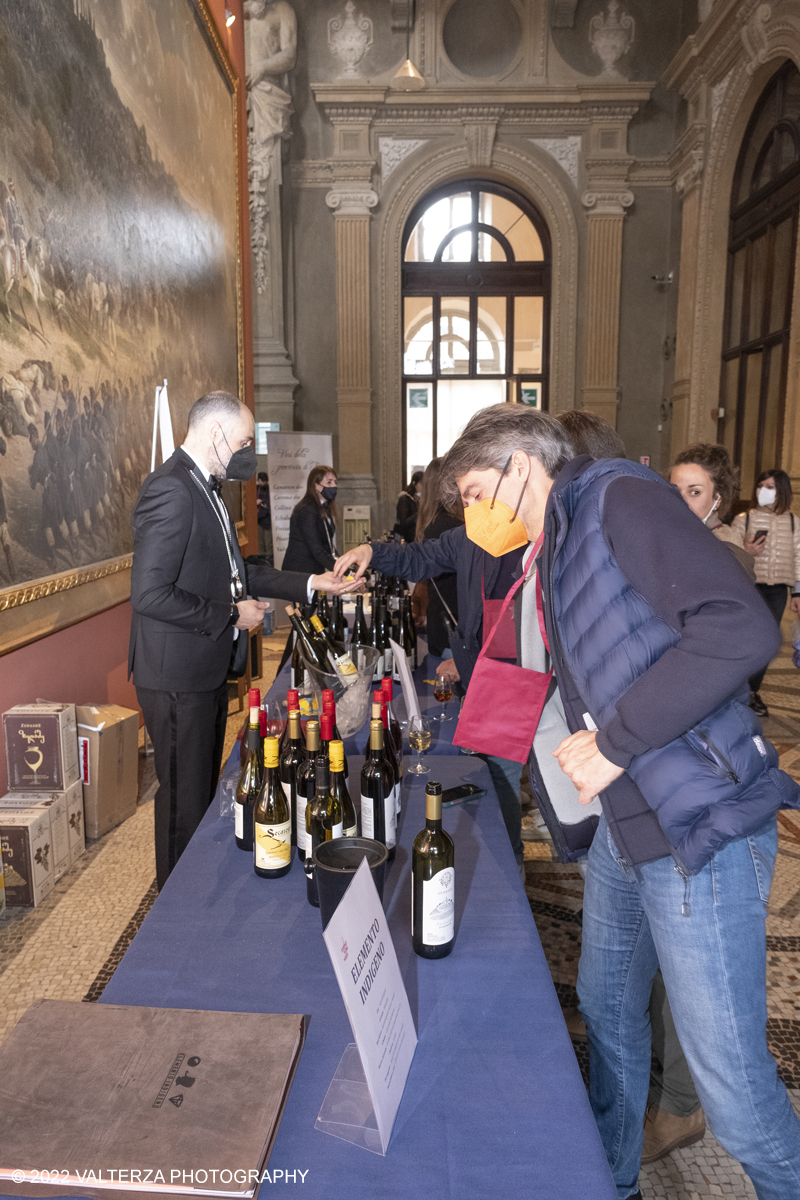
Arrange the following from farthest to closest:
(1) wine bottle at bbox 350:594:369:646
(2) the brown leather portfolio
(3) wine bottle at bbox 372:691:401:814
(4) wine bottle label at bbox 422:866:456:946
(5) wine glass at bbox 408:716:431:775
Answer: (1) wine bottle at bbox 350:594:369:646, (5) wine glass at bbox 408:716:431:775, (3) wine bottle at bbox 372:691:401:814, (4) wine bottle label at bbox 422:866:456:946, (2) the brown leather portfolio

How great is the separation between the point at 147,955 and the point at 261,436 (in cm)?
1029

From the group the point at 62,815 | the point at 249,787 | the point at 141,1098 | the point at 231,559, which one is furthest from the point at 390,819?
the point at 62,815

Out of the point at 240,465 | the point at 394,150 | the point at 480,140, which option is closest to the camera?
the point at 240,465

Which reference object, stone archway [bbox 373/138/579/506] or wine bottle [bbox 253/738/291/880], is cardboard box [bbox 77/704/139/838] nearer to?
wine bottle [bbox 253/738/291/880]

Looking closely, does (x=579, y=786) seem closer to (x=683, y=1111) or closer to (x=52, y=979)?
(x=683, y=1111)

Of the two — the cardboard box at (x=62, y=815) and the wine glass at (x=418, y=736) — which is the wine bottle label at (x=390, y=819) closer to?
the wine glass at (x=418, y=736)

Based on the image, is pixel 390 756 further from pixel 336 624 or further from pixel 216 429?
pixel 336 624

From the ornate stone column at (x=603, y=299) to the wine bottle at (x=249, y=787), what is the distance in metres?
10.3

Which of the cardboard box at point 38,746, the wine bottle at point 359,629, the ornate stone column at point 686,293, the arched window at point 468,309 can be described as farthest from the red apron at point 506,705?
the arched window at point 468,309

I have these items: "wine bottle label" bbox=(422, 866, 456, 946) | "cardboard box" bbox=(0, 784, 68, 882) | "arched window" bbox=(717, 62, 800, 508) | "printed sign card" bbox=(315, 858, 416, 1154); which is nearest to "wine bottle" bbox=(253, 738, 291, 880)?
"wine bottle label" bbox=(422, 866, 456, 946)

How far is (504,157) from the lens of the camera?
1080 cm

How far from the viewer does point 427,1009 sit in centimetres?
107

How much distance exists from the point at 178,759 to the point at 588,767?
162cm

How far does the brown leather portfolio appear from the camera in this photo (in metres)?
0.77
